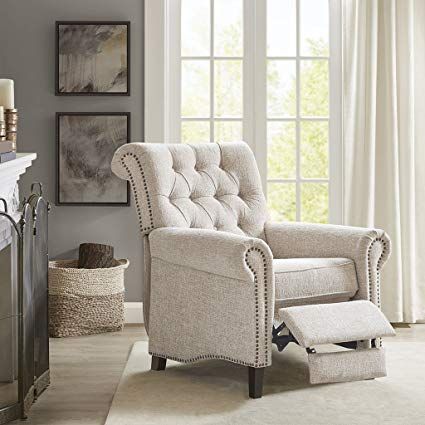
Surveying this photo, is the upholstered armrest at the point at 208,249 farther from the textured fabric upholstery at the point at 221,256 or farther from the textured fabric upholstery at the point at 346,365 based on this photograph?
the textured fabric upholstery at the point at 346,365

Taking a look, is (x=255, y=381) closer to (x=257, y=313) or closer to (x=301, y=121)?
(x=257, y=313)

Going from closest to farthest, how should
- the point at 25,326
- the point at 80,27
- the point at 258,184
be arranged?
the point at 25,326 → the point at 258,184 → the point at 80,27

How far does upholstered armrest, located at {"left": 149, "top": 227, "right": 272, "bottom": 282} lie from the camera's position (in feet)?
11.0

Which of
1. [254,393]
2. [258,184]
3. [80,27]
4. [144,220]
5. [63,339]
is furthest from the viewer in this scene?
[80,27]

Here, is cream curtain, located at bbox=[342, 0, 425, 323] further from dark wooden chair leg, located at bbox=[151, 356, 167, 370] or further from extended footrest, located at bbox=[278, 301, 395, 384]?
dark wooden chair leg, located at bbox=[151, 356, 167, 370]

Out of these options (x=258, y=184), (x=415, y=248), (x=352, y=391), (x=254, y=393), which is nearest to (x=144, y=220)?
(x=258, y=184)

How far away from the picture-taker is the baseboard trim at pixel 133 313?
500 cm

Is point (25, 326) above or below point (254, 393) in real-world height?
above

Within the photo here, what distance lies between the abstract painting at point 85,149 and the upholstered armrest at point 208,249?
125 centimetres

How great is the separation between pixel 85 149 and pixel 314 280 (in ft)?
6.10

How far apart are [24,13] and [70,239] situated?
1.33 m

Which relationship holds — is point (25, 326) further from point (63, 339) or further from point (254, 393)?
point (63, 339)

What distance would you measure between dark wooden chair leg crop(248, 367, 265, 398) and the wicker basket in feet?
4.73

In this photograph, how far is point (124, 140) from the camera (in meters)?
4.94
